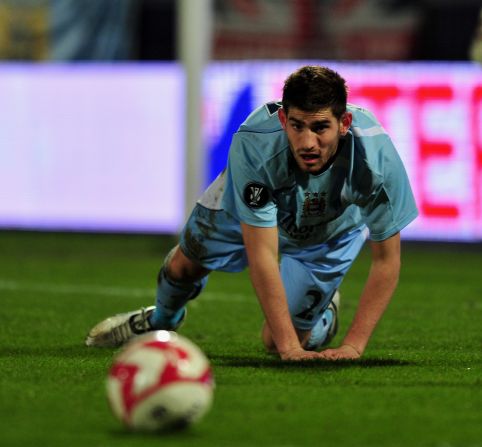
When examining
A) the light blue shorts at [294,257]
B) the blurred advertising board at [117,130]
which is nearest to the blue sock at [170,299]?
the light blue shorts at [294,257]

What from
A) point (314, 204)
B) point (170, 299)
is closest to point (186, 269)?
point (170, 299)

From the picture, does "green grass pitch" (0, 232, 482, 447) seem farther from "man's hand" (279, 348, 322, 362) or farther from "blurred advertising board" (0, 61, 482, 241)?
"blurred advertising board" (0, 61, 482, 241)

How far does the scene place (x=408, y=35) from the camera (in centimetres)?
1437

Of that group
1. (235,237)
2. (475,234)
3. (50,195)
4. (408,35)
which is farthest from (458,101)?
(235,237)

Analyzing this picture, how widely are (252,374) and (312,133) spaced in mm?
895

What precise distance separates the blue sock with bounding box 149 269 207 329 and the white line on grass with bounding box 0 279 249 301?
8.79 feet

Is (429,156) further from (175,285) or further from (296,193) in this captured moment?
(296,193)

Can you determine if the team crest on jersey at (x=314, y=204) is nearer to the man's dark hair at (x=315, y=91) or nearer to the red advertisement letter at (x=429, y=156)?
the man's dark hair at (x=315, y=91)

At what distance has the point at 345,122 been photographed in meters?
4.76

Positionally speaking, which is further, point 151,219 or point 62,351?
point 151,219

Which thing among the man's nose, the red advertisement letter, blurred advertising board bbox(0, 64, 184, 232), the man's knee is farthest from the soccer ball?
blurred advertising board bbox(0, 64, 184, 232)

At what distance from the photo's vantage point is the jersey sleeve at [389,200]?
16.0 feet

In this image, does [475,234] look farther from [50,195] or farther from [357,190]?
[357,190]

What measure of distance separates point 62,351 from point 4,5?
30.9 ft
